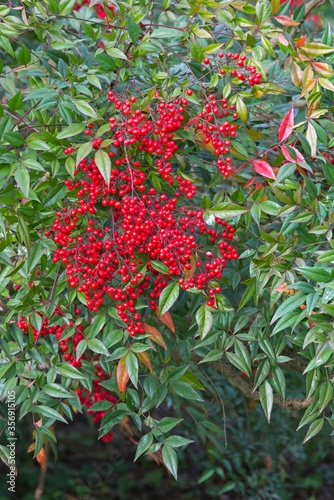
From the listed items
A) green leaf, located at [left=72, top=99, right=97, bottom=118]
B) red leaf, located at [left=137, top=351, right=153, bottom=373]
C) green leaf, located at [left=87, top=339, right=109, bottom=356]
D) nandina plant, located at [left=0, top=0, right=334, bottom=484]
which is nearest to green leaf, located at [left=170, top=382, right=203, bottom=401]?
nandina plant, located at [left=0, top=0, right=334, bottom=484]

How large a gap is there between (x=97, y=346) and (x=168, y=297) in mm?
211

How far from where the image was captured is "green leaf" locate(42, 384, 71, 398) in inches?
64.6

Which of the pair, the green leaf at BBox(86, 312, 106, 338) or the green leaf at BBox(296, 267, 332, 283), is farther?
the green leaf at BBox(86, 312, 106, 338)

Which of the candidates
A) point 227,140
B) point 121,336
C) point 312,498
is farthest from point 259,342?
point 312,498

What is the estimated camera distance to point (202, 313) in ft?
5.17

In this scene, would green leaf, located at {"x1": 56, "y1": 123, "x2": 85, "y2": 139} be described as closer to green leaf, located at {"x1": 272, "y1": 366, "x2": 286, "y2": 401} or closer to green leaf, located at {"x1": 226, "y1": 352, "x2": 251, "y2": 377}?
green leaf, located at {"x1": 226, "y1": 352, "x2": 251, "y2": 377}

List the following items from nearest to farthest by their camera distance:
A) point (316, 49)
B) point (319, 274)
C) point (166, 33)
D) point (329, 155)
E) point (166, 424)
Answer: point (319, 274) → point (316, 49) → point (166, 33) → point (166, 424) → point (329, 155)

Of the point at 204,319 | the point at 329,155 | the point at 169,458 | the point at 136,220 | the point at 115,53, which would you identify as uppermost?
the point at 115,53

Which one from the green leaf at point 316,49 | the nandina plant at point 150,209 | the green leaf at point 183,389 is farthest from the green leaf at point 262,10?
the green leaf at point 183,389

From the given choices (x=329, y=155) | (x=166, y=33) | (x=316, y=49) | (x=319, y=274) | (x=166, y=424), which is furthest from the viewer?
(x=329, y=155)

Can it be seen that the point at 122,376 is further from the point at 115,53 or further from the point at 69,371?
the point at 115,53

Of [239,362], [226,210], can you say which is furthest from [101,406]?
[226,210]

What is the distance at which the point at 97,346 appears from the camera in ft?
5.32

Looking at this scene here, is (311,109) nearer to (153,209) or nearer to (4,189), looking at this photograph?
(153,209)
